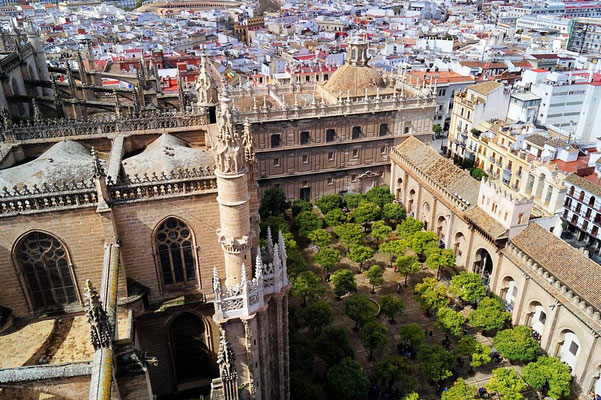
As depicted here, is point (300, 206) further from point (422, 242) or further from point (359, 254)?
point (422, 242)

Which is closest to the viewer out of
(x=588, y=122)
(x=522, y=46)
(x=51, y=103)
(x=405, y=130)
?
(x=51, y=103)

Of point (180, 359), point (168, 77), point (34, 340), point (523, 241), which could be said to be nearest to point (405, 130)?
point (523, 241)

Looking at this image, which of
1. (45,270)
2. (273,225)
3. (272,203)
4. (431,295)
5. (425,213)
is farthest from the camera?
(272,203)

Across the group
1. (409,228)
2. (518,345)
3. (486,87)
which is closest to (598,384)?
(518,345)

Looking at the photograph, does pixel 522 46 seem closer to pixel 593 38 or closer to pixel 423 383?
pixel 593 38

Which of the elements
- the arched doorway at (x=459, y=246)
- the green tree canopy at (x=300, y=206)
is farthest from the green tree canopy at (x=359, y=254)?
the green tree canopy at (x=300, y=206)

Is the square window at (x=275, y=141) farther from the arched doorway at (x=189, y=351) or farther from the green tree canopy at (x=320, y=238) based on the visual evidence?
the arched doorway at (x=189, y=351)
